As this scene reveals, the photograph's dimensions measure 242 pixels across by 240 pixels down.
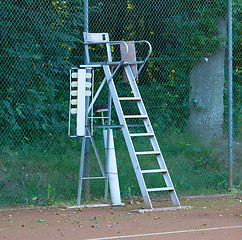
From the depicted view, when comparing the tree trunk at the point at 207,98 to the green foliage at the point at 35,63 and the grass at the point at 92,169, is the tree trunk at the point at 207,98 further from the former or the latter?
the green foliage at the point at 35,63

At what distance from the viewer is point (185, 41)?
10.6 m

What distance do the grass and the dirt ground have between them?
1.59 feet

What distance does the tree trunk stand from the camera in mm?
10672

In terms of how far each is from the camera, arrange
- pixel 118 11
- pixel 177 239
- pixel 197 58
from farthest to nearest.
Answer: pixel 197 58
pixel 118 11
pixel 177 239

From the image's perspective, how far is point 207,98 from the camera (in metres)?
10.9

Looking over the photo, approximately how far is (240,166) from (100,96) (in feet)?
10.8

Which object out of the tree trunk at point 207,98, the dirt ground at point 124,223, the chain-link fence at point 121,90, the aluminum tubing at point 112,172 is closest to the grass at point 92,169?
the chain-link fence at point 121,90

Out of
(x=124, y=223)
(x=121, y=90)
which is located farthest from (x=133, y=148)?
(x=121, y=90)

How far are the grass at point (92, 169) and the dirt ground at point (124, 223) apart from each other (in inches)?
19.1

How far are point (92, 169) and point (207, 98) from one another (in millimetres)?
2853

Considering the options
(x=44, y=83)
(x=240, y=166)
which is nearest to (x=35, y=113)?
(x=44, y=83)

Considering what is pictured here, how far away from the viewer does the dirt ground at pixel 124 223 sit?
22.5 feet

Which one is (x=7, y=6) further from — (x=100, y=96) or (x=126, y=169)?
(x=126, y=169)

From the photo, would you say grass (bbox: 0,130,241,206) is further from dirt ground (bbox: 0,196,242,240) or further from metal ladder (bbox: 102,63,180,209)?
metal ladder (bbox: 102,63,180,209)
